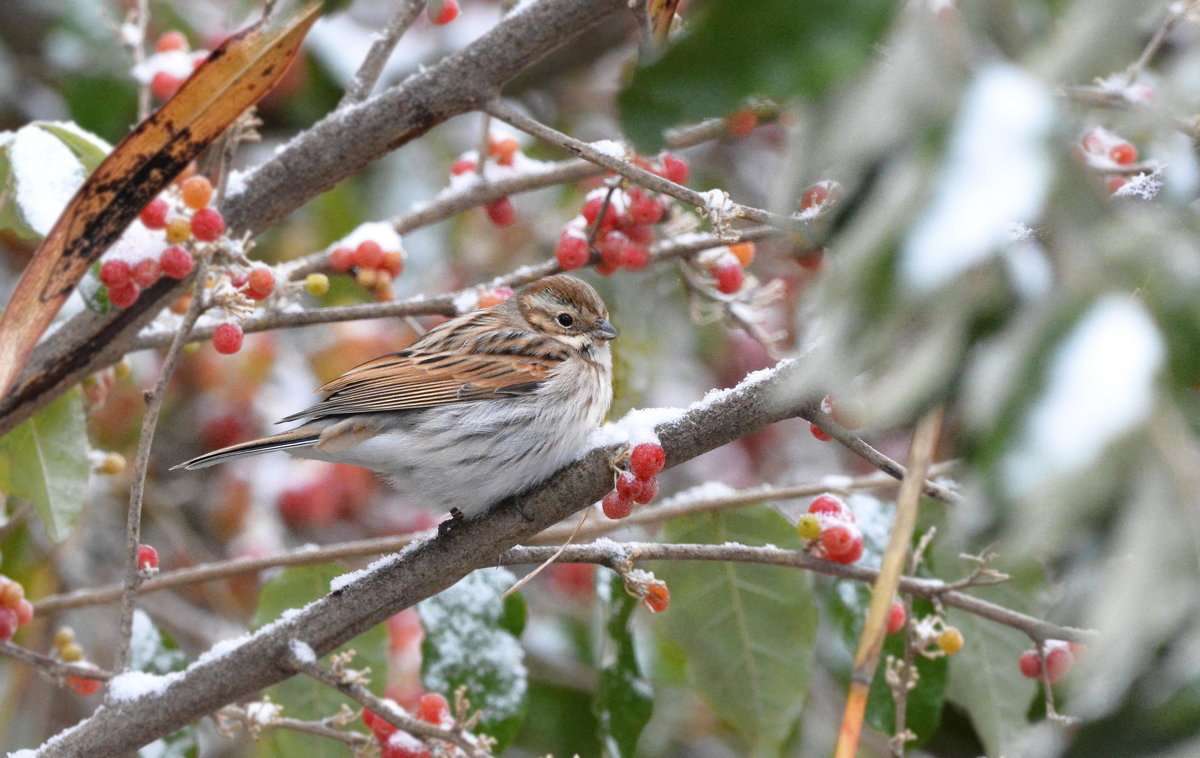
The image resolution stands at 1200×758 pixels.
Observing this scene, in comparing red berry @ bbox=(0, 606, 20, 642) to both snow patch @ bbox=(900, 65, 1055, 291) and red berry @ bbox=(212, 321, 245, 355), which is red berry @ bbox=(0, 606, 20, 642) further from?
snow patch @ bbox=(900, 65, 1055, 291)

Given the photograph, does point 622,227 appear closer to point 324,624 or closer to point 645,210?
point 645,210

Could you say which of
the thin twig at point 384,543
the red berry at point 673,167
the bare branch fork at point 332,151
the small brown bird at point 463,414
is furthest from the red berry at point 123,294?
the red berry at point 673,167

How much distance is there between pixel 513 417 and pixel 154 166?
1.28m

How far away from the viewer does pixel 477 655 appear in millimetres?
2529

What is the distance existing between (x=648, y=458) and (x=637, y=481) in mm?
88

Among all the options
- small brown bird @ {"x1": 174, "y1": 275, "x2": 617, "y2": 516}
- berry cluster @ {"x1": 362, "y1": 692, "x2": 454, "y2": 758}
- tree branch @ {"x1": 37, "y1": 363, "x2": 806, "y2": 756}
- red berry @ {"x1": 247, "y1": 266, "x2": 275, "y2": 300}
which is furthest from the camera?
small brown bird @ {"x1": 174, "y1": 275, "x2": 617, "y2": 516}

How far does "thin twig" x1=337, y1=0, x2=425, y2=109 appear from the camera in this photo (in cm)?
233

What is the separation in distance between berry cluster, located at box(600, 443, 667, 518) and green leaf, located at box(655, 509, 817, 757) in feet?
2.03

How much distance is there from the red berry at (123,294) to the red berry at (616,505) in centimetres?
98

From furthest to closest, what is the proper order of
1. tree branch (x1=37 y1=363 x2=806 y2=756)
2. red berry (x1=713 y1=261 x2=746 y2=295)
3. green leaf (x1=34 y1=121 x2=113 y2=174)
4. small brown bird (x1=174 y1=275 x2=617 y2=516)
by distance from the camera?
small brown bird (x1=174 y1=275 x2=617 y2=516), red berry (x1=713 y1=261 x2=746 y2=295), green leaf (x1=34 y1=121 x2=113 y2=174), tree branch (x1=37 y1=363 x2=806 y2=756)

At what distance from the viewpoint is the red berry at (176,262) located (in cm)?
216

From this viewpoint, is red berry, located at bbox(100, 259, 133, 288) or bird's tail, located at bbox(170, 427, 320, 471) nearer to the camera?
red berry, located at bbox(100, 259, 133, 288)

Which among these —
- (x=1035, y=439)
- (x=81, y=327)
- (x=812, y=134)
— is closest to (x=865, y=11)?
(x=812, y=134)

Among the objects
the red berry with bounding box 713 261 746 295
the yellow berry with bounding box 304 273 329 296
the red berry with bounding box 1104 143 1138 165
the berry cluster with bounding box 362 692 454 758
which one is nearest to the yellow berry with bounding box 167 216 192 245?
the yellow berry with bounding box 304 273 329 296
